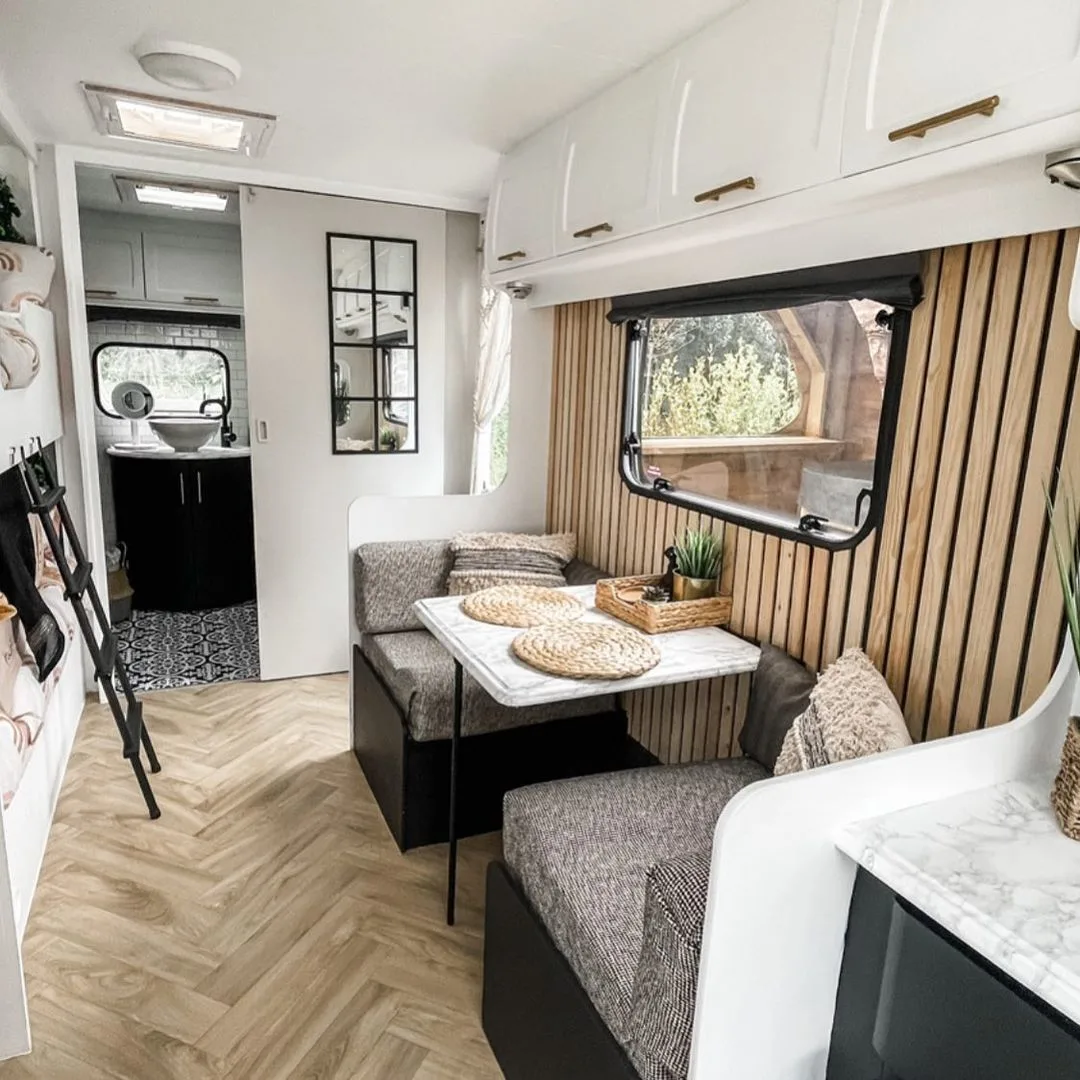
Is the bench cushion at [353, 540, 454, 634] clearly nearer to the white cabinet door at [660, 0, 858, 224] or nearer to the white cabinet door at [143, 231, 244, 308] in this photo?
the white cabinet door at [660, 0, 858, 224]

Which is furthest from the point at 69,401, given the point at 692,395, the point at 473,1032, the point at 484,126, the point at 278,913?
the point at 473,1032

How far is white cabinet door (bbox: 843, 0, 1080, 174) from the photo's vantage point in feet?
3.24

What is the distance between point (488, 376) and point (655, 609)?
6.01 feet

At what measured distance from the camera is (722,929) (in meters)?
0.92

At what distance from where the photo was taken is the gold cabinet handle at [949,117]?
1.05m

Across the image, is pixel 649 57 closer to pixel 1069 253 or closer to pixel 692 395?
pixel 692 395

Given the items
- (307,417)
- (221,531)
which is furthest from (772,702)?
(221,531)

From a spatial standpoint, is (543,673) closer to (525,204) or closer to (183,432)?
(525,204)

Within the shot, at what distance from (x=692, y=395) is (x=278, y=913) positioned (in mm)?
1809

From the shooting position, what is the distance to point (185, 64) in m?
1.92

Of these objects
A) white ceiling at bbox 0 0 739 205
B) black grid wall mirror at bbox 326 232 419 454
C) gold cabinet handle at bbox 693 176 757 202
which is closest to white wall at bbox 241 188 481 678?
black grid wall mirror at bbox 326 232 419 454

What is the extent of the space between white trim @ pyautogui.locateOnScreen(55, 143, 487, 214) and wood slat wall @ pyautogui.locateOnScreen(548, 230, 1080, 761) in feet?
7.12

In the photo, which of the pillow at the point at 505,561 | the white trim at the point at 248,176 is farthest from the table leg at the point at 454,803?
the white trim at the point at 248,176

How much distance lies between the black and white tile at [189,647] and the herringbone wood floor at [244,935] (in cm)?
68
